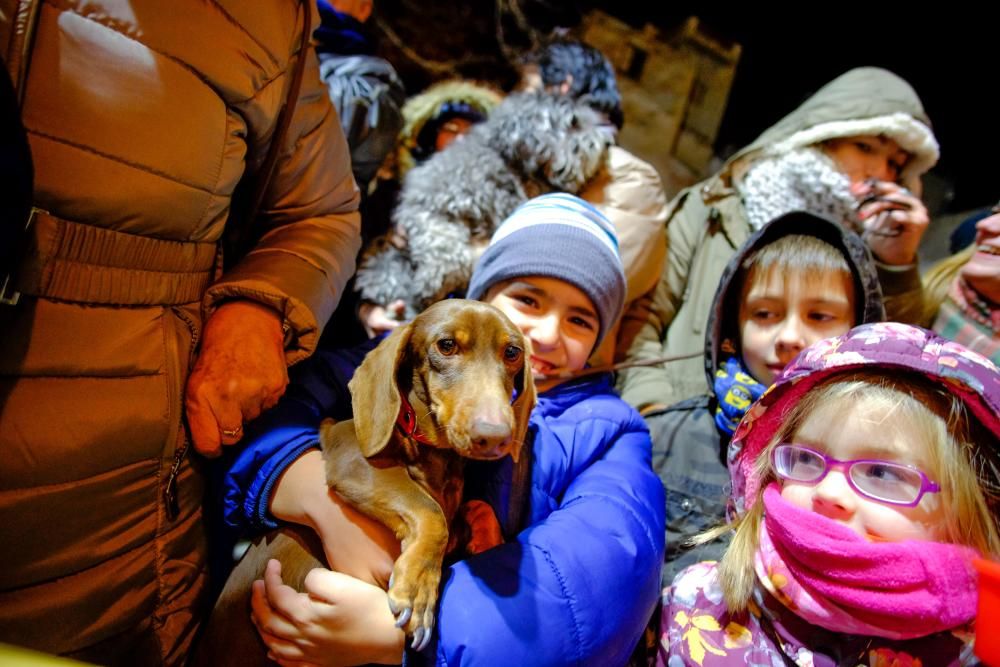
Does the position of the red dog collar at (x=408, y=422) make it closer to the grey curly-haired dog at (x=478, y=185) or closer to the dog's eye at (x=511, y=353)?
the dog's eye at (x=511, y=353)

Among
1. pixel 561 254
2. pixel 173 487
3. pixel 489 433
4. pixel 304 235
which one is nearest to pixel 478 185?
pixel 561 254

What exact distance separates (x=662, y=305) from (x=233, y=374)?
1740 mm

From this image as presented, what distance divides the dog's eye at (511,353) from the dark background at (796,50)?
112 inches

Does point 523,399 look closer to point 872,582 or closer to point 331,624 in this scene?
point 331,624

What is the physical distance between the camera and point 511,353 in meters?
1.10

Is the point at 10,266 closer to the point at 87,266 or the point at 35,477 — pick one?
the point at 87,266

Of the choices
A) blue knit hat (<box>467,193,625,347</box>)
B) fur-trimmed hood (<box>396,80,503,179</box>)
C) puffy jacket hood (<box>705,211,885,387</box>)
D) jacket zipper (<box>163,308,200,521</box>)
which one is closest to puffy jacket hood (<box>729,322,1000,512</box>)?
puffy jacket hood (<box>705,211,885,387</box>)

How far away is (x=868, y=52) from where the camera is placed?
297cm

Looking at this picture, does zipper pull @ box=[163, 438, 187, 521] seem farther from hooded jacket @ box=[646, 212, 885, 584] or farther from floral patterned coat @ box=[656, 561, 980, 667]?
hooded jacket @ box=[646, 212, 885, 584]

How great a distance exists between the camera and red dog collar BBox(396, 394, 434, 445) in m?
1.08

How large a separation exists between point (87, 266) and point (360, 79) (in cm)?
132

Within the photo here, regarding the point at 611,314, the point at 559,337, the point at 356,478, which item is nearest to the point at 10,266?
the point at 356,478

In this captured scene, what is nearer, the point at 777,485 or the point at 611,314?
the point at 777,485

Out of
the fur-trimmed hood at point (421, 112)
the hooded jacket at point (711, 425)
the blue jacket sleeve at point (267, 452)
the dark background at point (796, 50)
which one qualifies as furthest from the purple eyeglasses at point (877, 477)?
the dark background at point (796, 50)
